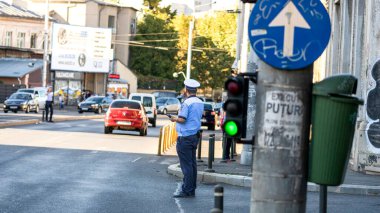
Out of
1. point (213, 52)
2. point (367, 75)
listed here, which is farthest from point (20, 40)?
point (367, 75)

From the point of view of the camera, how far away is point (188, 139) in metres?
16.5

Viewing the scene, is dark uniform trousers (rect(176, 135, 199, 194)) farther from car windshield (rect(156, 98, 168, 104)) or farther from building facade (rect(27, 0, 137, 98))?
building facade (rect(27, 0, 137, 98))

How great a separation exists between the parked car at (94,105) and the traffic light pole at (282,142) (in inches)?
2612

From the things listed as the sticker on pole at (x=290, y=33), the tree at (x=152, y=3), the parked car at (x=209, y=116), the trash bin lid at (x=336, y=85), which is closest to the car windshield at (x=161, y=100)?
the parked car at (x=209, y=116)

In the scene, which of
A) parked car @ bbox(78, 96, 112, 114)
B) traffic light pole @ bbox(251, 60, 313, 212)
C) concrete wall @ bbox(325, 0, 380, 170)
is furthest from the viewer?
parked car @ bbox(78, 96, 112, 114)

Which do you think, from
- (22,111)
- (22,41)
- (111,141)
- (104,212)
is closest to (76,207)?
(104,212)

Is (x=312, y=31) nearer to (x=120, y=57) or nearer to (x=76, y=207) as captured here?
(x=76, y=207)

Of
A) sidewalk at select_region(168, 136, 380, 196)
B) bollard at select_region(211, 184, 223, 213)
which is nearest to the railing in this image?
sidewalk at select_region(168, 136, 380, 196)

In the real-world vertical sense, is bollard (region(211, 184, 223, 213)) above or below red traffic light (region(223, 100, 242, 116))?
below

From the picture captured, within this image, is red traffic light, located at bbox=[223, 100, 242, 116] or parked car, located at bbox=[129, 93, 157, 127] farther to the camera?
parked car, located at bbox=[129, 93, 157, 127]

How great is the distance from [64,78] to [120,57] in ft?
82.2

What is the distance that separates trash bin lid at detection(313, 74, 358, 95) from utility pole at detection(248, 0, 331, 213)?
9 cm

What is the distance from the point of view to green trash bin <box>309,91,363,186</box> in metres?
8.11

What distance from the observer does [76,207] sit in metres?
14.3
